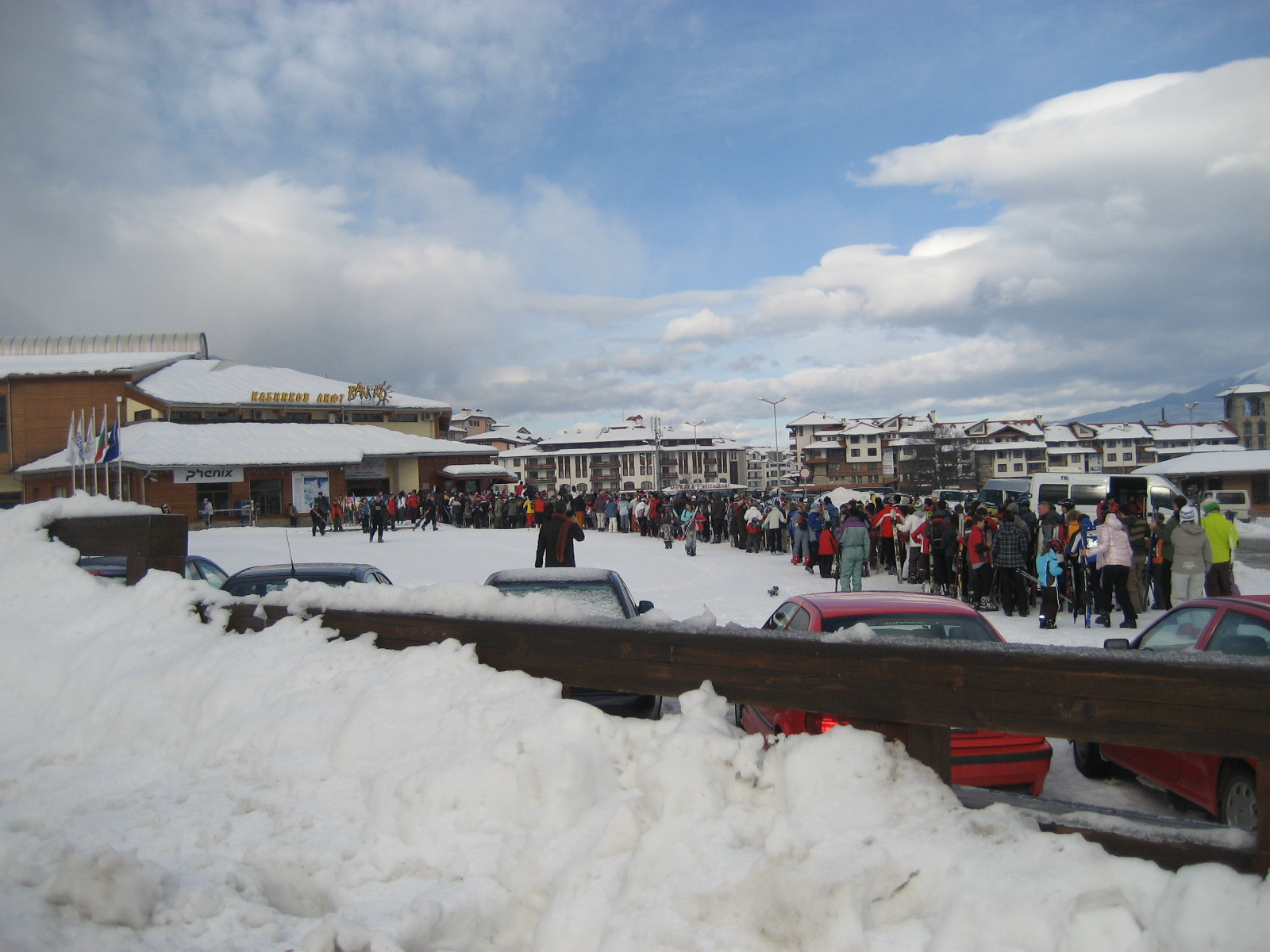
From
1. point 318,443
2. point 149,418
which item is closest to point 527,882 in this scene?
point 318,443

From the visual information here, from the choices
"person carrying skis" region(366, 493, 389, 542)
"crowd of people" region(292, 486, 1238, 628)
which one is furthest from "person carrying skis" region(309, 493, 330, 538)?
"crowd of people" region(292, 486, 1238, 628)

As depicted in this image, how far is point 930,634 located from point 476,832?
400 cm

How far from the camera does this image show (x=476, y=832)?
3.16 metres

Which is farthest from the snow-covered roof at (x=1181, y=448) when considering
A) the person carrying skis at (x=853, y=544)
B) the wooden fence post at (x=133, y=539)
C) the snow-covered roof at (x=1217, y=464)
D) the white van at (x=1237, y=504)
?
the wooden fence post at (x=133, y=539)

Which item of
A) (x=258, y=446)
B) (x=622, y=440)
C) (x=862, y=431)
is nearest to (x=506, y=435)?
(x=622, y=440)

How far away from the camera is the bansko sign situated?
39875 millimetres

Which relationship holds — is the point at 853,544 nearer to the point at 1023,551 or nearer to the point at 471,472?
the point at 1023,551

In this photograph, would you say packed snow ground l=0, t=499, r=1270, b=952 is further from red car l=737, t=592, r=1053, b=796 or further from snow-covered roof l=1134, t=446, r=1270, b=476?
snow-covered roof l=1134, t=446, r=1270, b=476

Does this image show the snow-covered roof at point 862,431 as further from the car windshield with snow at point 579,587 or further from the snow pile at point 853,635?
the snow pile at point 853,635

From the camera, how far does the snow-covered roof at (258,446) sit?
4041 cm

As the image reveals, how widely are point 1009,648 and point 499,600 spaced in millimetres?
2285

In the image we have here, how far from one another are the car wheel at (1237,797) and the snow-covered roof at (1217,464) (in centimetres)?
5841

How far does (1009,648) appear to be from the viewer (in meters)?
2.89

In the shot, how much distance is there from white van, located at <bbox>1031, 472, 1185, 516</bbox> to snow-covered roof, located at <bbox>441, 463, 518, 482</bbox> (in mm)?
34313
